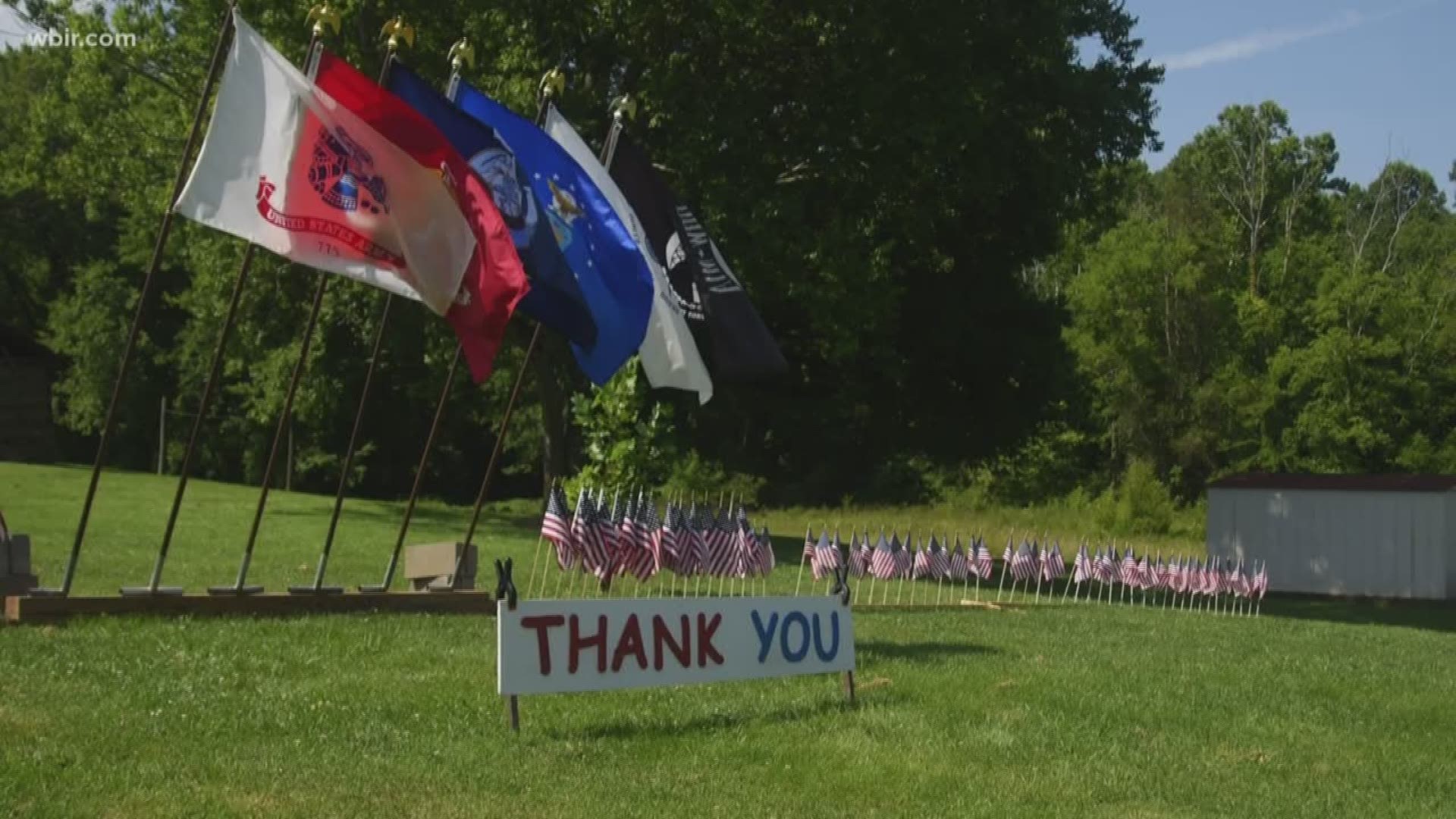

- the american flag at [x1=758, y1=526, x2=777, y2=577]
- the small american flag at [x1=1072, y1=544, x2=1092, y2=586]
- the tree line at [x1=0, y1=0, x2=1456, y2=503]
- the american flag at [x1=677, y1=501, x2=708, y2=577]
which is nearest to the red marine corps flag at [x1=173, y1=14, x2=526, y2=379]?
the american flag at [x1=677, y1=501, x2=708, y2=577]

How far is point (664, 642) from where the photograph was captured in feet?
34.2

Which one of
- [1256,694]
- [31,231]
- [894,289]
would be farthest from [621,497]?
[31,231]

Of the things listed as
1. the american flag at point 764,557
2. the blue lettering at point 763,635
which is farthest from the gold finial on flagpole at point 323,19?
the american flag at point 764,557

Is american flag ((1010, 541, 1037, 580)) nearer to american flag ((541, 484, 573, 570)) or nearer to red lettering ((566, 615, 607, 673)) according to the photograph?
american flag ((541, 484, 573, 570))

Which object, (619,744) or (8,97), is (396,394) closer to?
(8,97)

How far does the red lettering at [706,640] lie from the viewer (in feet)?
34.9

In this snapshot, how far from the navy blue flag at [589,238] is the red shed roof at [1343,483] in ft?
82.9

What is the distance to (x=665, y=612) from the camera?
10.5 meters

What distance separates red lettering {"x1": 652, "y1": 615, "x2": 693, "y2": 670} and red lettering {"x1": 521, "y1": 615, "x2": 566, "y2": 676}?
84 cm

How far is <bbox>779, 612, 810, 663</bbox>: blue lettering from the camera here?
36.5 feet

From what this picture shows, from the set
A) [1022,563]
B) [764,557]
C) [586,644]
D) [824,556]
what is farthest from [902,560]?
[586,644]

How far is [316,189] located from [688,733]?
18.0ft

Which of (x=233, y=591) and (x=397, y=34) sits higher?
(x=397, y=34)

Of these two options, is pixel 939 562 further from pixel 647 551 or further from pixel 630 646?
pixel 630 646
